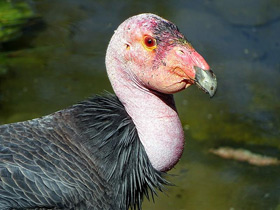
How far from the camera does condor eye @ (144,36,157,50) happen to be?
3750 millimetres

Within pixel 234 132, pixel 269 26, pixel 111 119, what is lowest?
pixel 234 132

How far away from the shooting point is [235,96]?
6.86 m

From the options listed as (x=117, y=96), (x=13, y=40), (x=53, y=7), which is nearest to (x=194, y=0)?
(x=53, y=7)

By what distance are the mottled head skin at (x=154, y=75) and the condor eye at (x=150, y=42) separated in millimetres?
11

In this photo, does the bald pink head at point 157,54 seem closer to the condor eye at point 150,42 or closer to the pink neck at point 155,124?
the condor eye at point 150,42

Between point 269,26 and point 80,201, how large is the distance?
4.69m

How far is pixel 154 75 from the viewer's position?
12.4 ft

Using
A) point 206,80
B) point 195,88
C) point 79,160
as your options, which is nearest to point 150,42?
point 206,80

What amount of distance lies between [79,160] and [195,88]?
3.34 m

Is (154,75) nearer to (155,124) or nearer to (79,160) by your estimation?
(155,124)

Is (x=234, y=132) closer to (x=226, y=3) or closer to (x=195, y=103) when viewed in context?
(x=195, y=103)

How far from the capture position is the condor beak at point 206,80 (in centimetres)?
356

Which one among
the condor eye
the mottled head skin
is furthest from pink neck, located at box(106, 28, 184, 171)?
the condor eye

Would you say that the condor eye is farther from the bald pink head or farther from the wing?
the wing
